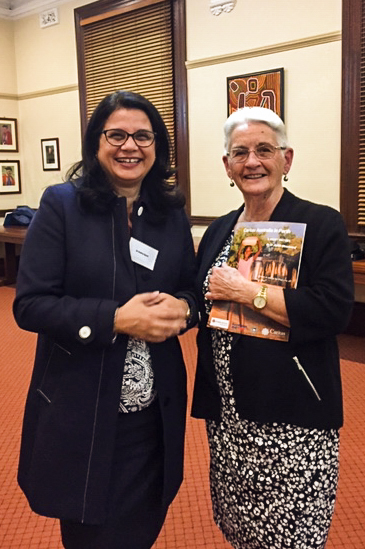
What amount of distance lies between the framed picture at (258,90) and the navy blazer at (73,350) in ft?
13.0

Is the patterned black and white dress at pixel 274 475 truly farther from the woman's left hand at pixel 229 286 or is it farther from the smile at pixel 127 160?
the smile at pixel 127 160

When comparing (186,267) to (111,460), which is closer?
(111,460)

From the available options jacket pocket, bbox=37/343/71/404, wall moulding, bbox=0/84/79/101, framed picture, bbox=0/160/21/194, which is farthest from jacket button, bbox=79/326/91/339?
framed picture, bbox=0/160/21/194

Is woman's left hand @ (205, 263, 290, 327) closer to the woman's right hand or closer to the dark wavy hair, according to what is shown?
the woman's right hand

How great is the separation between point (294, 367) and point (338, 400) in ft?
0.51

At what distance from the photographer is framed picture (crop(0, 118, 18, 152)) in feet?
25.6

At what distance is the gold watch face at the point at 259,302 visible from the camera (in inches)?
53.0

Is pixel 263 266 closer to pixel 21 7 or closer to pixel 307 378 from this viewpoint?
pixel 307 378

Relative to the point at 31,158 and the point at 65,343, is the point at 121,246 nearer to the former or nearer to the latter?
the point at 65,343

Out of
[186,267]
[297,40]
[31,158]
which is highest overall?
[297,40]

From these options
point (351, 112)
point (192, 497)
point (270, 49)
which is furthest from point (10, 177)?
point (192, 497)

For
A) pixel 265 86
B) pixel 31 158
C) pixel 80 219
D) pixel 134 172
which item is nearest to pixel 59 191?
pixel 80 219

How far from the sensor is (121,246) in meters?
1.40

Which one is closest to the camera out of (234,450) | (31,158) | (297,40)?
(234,450)
